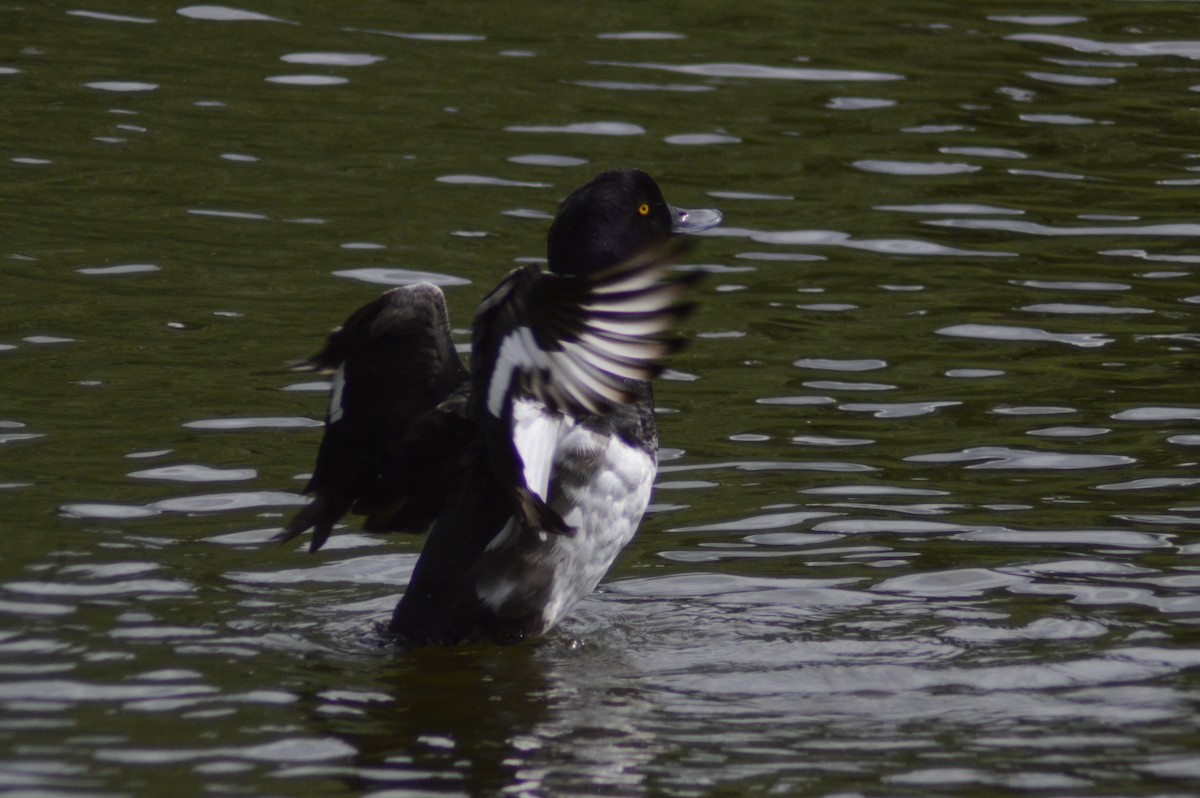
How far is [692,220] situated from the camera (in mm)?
7031

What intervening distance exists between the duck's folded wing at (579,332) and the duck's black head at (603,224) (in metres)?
1.09

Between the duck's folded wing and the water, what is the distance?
944mm

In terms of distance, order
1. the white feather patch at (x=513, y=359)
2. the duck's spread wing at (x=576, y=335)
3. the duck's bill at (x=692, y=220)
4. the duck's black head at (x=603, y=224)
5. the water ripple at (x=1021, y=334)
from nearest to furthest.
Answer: the duck's spread wing at (x=576, y=335), the white feather patch at (x=513, y=359), the duck's black head at (x=603, y=224), the duck's bill at (x=692, y=220), the water ripple at (x=1021, y=334)

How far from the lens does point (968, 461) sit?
7.59 meters

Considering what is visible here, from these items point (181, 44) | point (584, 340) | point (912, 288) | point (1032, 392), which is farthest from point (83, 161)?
point (584, 340)

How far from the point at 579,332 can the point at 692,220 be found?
1919 millimetres

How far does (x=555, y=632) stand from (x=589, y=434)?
75cm

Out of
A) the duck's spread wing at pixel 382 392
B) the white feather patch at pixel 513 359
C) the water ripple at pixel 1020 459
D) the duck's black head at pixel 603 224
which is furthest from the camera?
the water ripple at pixel 1020 459

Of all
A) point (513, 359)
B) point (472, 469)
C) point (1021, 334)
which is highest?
point (513, 359)

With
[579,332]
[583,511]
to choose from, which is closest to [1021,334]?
[583,511]

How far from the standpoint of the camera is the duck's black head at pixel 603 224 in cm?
634

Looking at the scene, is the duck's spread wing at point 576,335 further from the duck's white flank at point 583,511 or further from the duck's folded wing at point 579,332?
the duck's white flank at point 583,511

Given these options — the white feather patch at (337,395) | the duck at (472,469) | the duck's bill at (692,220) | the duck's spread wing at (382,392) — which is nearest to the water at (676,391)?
the duck at (472,469)

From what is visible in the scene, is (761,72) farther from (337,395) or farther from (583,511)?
(583,511)
